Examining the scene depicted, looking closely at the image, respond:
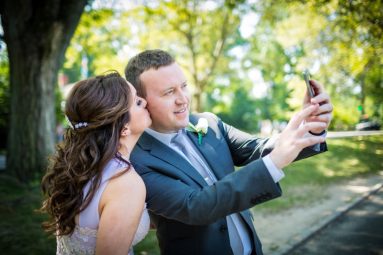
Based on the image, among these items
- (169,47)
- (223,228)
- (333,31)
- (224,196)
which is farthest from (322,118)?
(169,47)

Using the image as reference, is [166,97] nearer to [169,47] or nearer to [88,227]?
[88,227]

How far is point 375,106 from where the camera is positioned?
1875 inches

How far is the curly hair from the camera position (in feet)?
7.99

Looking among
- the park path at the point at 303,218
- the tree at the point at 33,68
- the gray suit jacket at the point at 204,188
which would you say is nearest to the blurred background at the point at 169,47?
the tree at the point at 33,68

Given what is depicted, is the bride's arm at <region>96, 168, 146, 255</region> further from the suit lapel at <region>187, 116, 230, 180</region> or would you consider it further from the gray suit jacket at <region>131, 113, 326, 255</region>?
the suit lapel at <region>187, 116, 230, 180</region>

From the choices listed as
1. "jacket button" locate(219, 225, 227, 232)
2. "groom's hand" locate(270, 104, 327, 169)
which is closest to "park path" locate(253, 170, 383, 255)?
"jacket button" locate(219, 225, 227, 232)

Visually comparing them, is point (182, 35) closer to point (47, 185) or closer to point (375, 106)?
point (47, 185)

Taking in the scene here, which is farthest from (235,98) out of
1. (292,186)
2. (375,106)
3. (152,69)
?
Result: (152,69)

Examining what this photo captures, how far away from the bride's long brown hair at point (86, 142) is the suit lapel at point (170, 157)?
31cm

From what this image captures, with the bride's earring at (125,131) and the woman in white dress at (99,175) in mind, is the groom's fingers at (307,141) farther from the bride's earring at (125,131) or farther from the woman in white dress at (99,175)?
the bride's earring at (125,131)

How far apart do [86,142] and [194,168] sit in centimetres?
76

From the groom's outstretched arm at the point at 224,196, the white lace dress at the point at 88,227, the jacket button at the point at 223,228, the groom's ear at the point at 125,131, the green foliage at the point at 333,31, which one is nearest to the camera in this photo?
the groom's outstretched arm at the point at 224,196

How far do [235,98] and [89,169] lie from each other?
157ft

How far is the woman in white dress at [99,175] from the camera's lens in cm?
182
